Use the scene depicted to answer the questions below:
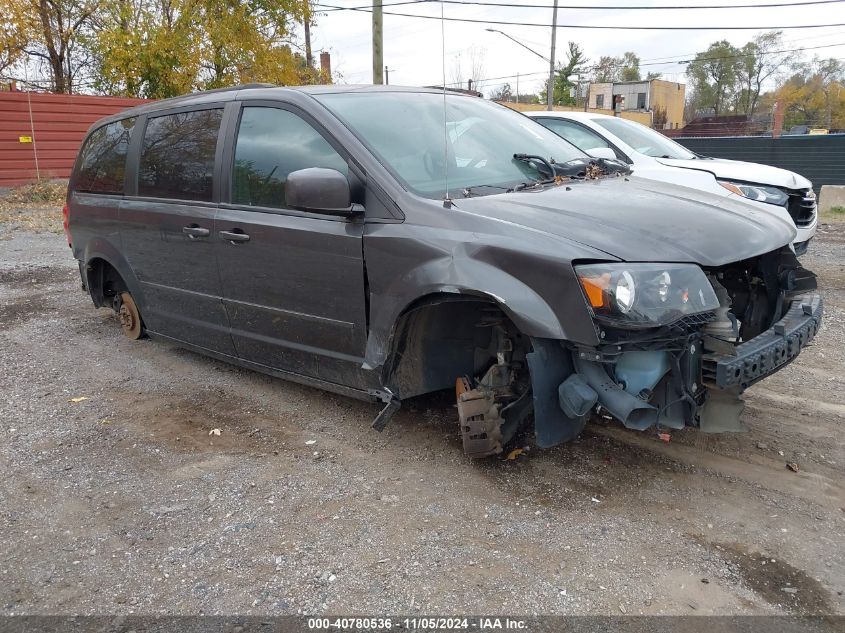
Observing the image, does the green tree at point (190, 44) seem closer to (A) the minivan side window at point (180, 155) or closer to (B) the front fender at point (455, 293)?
(A) the minivan side window at point (180, 155)

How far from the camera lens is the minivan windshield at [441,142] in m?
3.47

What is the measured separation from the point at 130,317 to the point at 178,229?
148cm

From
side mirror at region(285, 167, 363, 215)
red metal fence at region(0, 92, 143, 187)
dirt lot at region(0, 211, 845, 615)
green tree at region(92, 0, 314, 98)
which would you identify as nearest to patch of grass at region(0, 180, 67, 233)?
red metal fence at region(0, 92, 143, 187)

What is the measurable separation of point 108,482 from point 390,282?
1.70 metres

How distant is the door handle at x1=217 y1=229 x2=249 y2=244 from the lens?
12.9ft

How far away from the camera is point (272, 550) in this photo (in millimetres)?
2783

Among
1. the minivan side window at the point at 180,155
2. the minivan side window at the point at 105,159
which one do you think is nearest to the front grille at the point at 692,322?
the minivan side window at the point at 180,155

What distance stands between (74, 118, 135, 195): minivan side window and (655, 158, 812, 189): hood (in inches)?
215

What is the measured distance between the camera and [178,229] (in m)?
4.34

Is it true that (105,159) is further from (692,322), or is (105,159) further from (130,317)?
(692,322)

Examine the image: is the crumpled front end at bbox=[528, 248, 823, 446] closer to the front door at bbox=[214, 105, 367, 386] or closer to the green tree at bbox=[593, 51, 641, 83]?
the front door at bbox=[214, 105, 367, 386]

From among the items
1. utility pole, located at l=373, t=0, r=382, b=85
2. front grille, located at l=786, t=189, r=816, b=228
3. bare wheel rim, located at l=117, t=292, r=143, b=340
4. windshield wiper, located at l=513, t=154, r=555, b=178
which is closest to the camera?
windshield wiper, located at l=513, t=154, r=555, b=178

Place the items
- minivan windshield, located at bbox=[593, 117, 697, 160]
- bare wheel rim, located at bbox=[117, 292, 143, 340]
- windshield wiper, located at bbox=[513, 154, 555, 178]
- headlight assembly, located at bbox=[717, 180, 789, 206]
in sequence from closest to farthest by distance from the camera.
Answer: windshield wiper, located at bbox=[513, 154, 555, 178], bare wheel rim, located at bbox=[117, 292, 143, 340], headlight assembly, located at bbox=[717, 180, 789, 206], minivan windshield, located at bbox=[593, 117, 697, 160]

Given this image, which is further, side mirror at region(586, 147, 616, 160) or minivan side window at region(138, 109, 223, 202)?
side mirror at region(586, 147, 616, 160)
